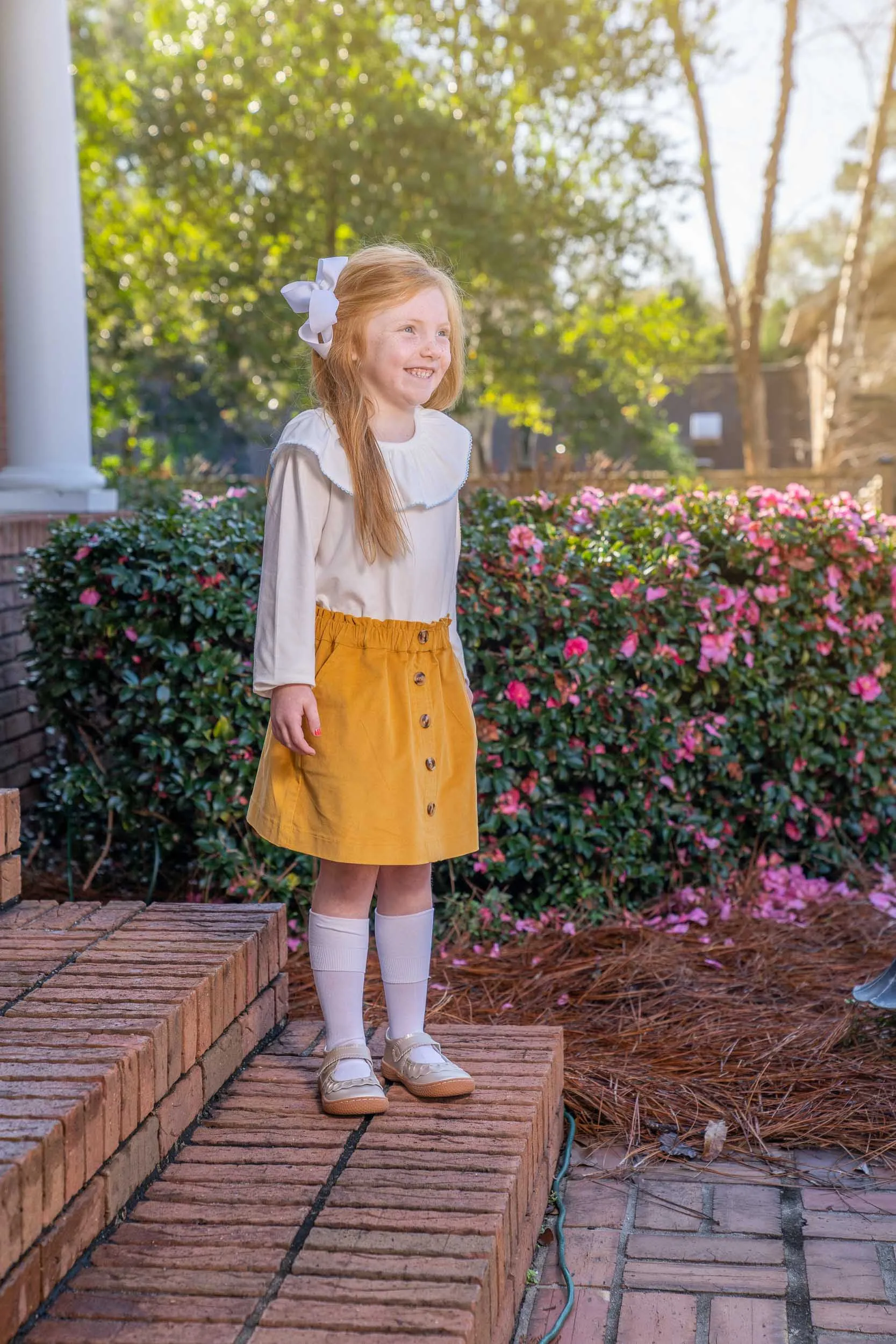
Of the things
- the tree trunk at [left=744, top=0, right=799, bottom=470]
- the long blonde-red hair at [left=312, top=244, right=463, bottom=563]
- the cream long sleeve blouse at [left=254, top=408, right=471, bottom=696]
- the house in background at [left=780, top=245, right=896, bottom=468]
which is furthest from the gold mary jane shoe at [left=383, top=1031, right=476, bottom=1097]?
the house in background at [left=780, top=245, right=896, bottom=468]

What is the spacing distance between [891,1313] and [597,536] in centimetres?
257

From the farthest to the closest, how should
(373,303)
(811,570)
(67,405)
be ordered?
1. (67,405)
2. (811,570)
3. (373,303)

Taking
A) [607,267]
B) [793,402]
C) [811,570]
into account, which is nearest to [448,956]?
[811,570]

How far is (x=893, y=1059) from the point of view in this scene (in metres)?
2.93

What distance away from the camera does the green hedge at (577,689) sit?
141 inches

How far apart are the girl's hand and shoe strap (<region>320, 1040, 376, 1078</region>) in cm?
54

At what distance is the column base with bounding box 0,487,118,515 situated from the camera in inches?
192

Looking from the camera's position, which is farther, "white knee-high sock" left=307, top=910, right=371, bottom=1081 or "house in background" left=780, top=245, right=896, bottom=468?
"house in background" left=780, top=245, right=896, bottom=468

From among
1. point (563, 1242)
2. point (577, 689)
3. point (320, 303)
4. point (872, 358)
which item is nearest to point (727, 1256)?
point (563, 1242)

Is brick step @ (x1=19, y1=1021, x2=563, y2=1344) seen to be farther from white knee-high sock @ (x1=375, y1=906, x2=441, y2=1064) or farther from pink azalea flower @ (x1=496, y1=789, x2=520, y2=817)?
pink azalea flower @ (x1=496, y1=789, x2=520, y2=817)

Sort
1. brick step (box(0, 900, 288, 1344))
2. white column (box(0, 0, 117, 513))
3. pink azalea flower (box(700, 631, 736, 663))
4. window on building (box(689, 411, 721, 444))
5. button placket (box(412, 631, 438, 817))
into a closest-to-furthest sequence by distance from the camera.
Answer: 1. brick step (box(0, 900, 288, 1344))
2. button placket (box(412, 631, 438, 817))
3. pink azalea flower (box(700, 631, 736, 663))
4. white column (box(0, 0, 117, 513))
5. window on building (box(689, 411, 721, 444))

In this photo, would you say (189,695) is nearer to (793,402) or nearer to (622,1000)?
(622,1000)

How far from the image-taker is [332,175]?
14.6m

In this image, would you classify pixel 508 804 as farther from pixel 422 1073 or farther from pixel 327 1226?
pixel 327 1226
